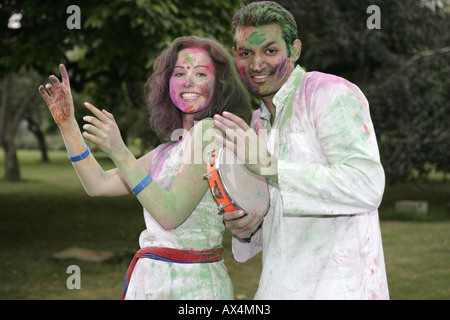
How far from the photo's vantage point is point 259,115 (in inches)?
103

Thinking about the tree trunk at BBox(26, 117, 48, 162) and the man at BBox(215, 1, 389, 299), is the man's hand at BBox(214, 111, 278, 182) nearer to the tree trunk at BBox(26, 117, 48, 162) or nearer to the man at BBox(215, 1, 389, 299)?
the man at BBox(215, 1, 389, 299)

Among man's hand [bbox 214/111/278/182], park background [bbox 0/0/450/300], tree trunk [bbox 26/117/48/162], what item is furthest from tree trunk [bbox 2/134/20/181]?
man's hand [bbox 214/111/278/182]

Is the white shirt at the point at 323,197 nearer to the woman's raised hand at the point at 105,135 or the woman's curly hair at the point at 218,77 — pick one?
the woman's curly hair at the point at 218,77

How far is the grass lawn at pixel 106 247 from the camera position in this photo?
8188 millimetres

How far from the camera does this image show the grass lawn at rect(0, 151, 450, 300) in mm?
8188

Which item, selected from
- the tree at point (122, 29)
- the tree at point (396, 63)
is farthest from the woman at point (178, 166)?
the tree at point (396, 63)

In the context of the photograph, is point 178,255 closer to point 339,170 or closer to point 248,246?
point 248,246

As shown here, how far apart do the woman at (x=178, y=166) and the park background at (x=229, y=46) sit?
3.01 m

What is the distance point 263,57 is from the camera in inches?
92.3

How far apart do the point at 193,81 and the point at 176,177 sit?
0.47 meters
